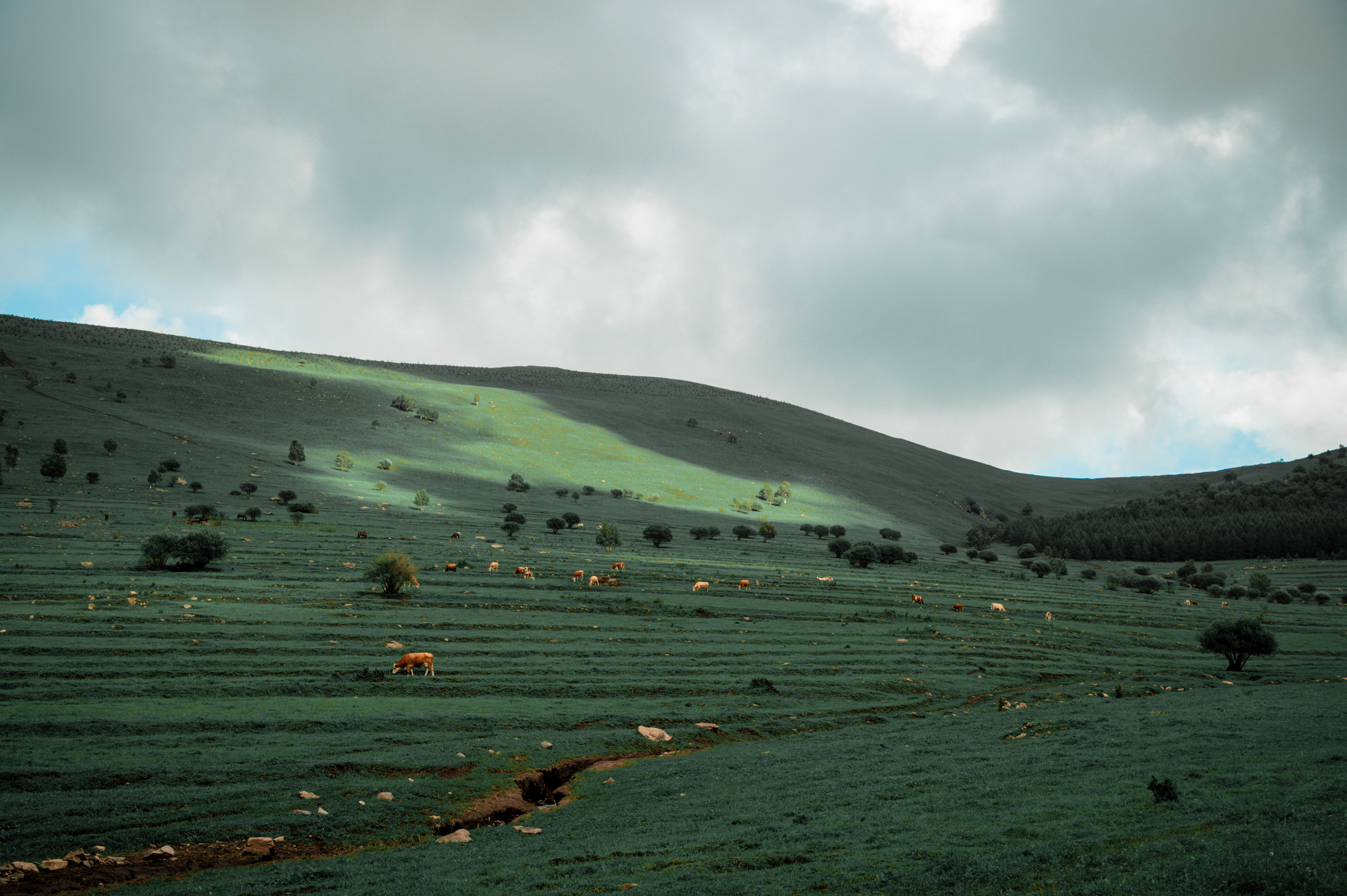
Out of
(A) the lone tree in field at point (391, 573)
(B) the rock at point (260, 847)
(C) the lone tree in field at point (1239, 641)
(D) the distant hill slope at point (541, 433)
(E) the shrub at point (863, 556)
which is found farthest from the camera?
(D) the distant hill slope at point (541, 433)

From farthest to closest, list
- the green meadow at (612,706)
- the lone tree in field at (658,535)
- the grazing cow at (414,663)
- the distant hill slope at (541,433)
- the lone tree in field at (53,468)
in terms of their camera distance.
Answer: the distant hill slope at (541,433), the lone tree in field at (658,535), the lone tree in field at (53,468), the grazing cow at (414,663), the green meadow at (612,706)

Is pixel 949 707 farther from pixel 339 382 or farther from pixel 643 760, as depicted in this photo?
pixel 339 382

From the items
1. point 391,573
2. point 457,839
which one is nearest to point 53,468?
point 391,573

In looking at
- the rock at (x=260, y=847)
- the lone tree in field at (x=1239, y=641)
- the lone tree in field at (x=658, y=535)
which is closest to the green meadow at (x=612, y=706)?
the rock at (x=260, y=847)

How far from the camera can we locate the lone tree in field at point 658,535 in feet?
260

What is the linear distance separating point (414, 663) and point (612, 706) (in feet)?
29.2

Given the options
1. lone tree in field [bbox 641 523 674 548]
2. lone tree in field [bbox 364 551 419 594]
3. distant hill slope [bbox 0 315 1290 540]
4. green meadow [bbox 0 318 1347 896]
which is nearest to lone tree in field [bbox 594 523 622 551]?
green meadow [bbox 0 318 1347 896]

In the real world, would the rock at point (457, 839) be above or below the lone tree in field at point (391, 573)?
below

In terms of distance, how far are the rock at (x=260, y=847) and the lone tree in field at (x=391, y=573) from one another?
32086mm

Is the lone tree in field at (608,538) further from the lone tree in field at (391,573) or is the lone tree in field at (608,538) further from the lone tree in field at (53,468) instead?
the lone tree in field at (53,468)

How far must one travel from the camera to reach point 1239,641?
135 feet

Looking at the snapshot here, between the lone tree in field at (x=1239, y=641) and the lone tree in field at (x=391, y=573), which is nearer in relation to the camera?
the lone tree in field at (x=1239, y=641)

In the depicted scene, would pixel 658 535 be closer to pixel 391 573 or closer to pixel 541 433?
pixel 391 573

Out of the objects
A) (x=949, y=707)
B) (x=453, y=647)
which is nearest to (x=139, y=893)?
(x=453, y=647)
